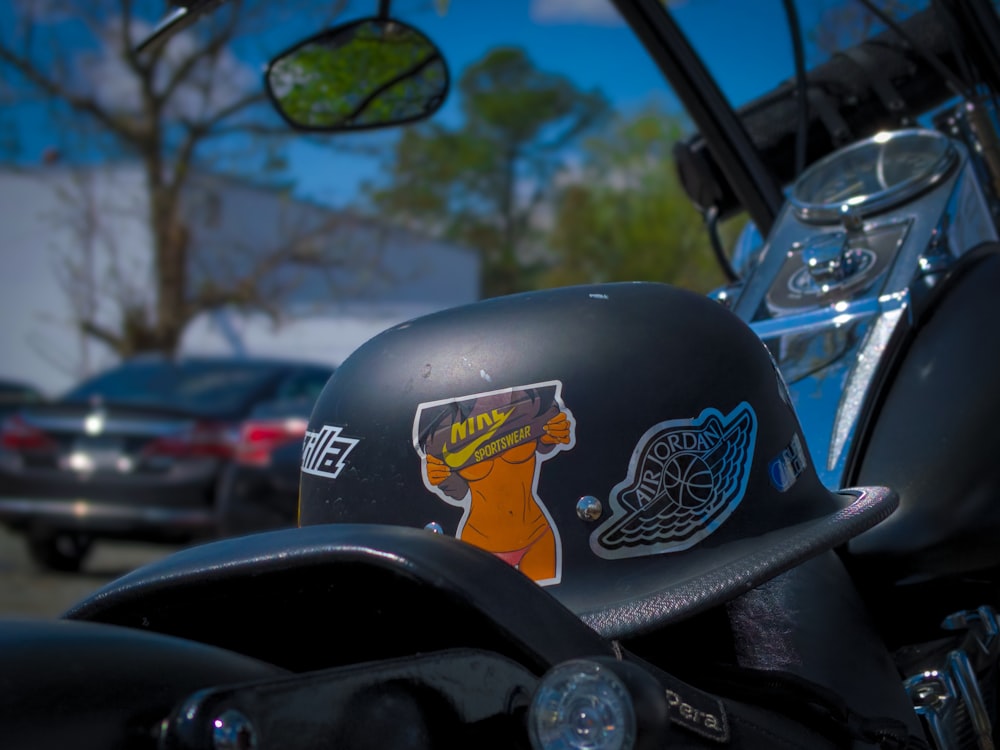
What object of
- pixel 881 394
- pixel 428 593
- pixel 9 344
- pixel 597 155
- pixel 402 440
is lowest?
pixel 9 344

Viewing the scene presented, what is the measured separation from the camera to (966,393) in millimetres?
1646

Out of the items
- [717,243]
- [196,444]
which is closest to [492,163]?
[196,444]

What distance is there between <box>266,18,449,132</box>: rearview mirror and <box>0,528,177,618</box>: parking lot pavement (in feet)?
14.3

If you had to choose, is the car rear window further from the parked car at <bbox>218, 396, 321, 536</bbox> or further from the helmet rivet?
the helmet rivet

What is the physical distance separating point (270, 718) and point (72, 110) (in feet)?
71.8

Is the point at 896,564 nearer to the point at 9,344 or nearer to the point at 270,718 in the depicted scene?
the point at 270,718

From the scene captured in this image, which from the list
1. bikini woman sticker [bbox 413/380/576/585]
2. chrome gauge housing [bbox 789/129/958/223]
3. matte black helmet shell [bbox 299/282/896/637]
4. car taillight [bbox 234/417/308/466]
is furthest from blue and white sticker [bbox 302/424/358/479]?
car taillight [bbox 234/417/308/466]

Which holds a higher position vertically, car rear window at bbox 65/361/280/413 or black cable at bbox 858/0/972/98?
black cable at bbox 858/0/972/98

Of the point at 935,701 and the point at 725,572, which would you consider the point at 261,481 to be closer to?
the point at 935,701

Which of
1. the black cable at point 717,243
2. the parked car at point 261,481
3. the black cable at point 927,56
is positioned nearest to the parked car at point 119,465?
the parked car at point 261,481

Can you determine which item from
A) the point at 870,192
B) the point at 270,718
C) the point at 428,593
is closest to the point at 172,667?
the point at 270,718

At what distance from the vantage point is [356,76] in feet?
8.13

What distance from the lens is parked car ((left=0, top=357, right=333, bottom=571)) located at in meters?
8.61

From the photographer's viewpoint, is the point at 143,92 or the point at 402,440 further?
the point at 143,92
